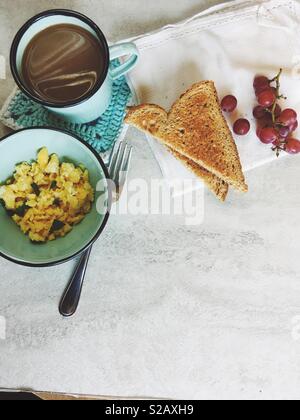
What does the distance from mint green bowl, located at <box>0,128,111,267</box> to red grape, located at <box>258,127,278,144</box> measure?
11.3 inches

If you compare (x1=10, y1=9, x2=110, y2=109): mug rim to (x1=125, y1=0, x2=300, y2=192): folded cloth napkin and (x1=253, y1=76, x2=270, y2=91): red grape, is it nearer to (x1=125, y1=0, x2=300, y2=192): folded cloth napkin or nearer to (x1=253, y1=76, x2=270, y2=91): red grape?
(x1=125, y1=0, x2=300, y2=192): folded cloth napkin

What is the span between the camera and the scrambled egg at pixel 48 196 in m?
0.91

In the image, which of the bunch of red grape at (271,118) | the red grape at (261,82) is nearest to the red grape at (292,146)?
the bunch of red grape at (271,118)

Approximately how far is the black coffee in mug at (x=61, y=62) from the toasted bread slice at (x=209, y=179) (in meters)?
0.23

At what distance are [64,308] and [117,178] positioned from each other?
0.25 metres

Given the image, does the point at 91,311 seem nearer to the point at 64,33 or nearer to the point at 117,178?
the point at 117,178

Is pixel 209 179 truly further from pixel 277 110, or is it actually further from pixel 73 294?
pixel 73 294

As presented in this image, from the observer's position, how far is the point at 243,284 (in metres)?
1.00

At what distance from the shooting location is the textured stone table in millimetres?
1000

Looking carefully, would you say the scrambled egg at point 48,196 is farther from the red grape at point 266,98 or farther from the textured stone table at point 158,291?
the red grape at point 266,98

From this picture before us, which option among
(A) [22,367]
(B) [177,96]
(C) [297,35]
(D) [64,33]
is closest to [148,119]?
(B) [177,96]

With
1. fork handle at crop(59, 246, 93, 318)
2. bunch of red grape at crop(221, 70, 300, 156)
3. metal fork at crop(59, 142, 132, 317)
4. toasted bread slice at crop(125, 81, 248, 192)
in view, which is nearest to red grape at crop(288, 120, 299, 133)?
bunch of red grape at crop(221, 70, 300, 156)

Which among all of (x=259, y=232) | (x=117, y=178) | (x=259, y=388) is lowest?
(x=259, y=388)

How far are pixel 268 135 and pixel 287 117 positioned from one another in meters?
0.05
